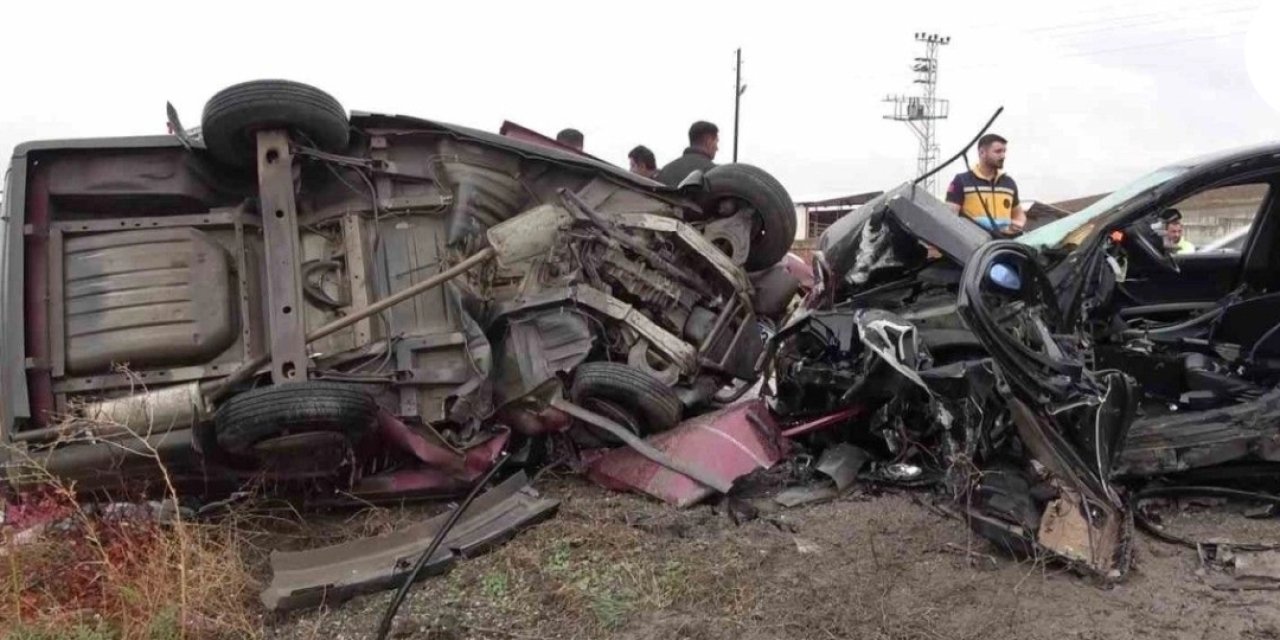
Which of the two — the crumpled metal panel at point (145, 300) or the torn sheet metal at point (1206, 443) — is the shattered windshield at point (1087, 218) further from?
the crumpled metal panel at point (145, 300)

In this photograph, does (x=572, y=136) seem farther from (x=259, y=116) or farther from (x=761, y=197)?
(x=259, y=116)

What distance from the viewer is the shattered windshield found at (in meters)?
3.73

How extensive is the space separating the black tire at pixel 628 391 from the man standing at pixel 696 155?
191 cm

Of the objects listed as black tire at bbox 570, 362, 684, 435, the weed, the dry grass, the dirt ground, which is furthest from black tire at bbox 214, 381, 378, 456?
black tire at bbox 570, 362, 684, 435

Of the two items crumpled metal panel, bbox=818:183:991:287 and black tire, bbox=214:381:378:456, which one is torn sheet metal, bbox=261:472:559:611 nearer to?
black tire, bbox=214:381:378:456

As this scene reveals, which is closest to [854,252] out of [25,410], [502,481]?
[502,481]

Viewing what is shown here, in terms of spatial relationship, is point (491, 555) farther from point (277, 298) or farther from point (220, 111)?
point (220, 111)

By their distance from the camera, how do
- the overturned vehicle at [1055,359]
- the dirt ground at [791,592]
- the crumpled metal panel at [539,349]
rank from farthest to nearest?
the crumpled metal panel at [539,349] < the overturned vehicle at [1055,359] < the dirt ground at [791,592]

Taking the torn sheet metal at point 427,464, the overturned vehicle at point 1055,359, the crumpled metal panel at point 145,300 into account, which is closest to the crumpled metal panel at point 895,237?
the overturned vehicle at point 1055,359

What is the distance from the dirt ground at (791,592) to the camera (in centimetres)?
273

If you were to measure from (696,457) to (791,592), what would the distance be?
1.05 m

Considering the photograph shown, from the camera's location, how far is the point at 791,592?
9.73 ft

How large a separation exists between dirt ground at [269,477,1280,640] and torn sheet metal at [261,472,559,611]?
0.06 meters

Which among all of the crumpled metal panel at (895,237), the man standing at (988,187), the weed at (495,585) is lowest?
the weed at (495,585)
